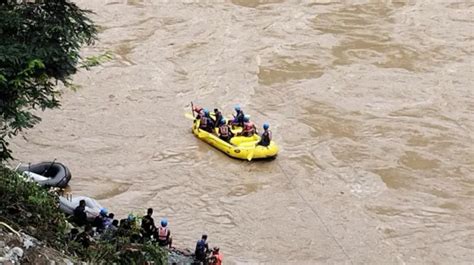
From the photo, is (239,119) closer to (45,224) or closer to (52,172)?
(52,172)

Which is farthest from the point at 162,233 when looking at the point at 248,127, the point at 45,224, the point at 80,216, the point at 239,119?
the point at 239,119

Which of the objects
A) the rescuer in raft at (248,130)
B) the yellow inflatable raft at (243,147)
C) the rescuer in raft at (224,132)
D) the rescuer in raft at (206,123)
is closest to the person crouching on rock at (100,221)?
the yellow inflatable raft at (243,147)

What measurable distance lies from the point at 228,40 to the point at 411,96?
7.80 m

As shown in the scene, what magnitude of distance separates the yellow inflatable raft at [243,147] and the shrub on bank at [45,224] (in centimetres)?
950

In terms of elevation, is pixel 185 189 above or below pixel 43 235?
below

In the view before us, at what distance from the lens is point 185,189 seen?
1756cm

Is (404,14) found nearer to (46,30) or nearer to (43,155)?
(43,155)

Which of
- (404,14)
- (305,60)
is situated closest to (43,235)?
(305,60)

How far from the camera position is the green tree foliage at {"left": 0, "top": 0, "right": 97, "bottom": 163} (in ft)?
26.3

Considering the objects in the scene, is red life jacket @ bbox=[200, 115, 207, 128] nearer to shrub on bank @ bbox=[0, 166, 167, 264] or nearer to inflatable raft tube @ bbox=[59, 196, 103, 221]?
inflatable raft tube @ bbox=[59, 196, 103, 221]

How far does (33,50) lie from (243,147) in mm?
10694

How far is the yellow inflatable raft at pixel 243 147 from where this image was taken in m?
18.5

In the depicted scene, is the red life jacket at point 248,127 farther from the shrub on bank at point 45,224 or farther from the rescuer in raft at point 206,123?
the shrub on bank at point 45,224

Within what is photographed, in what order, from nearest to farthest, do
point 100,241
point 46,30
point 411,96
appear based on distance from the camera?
point 46,30 < point 100,241 < point 411,96
